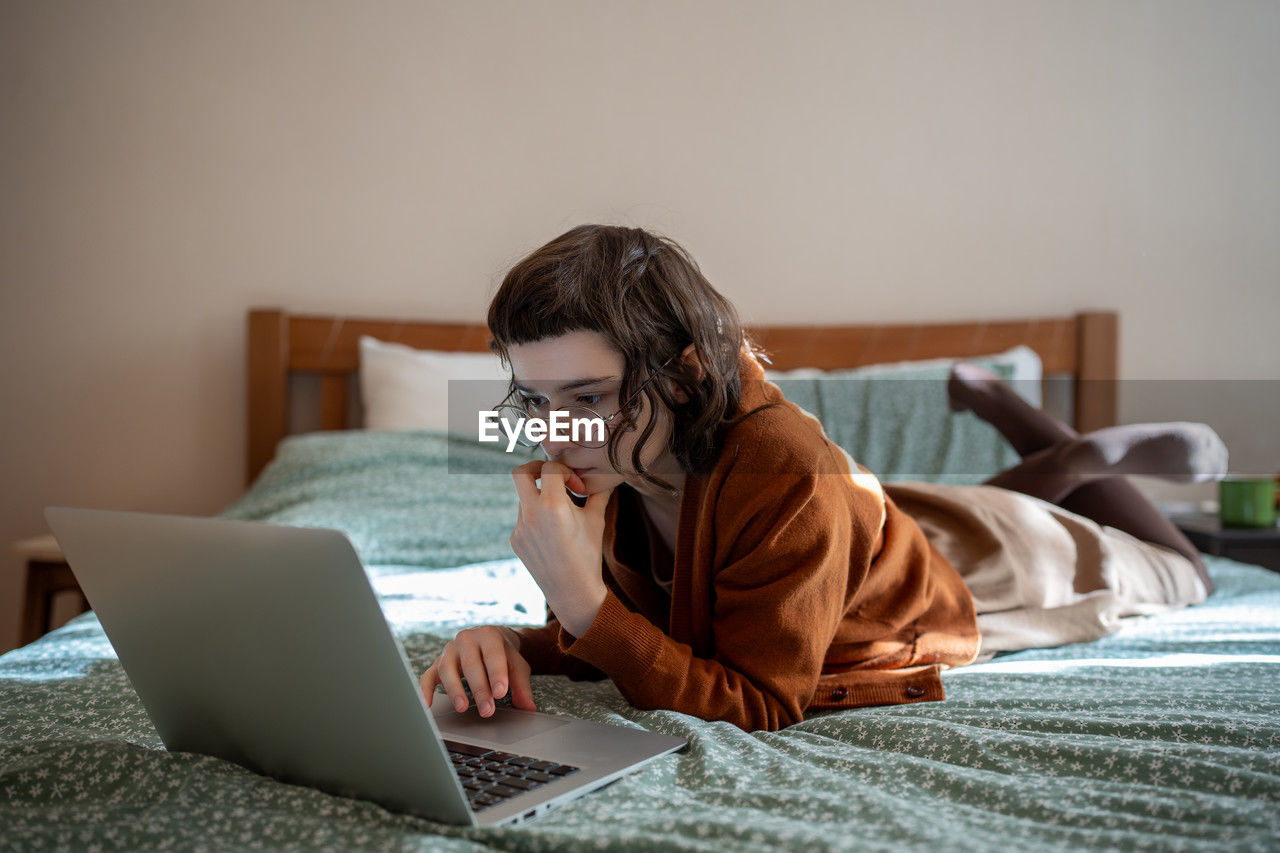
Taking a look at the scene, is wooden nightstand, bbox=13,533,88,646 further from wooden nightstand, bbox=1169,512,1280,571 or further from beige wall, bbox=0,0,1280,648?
wooden nightstand, bbox=1169,512,1280,571

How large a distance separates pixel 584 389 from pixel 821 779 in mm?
383

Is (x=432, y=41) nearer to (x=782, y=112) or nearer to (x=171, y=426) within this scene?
(x=782, y=112)

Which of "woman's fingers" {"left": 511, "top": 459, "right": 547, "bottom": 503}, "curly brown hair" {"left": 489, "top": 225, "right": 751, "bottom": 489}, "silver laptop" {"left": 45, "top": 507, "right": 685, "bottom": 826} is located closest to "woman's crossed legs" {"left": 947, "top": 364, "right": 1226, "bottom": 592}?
"curly brown hair" {"left": 489, "top": 225, "right": 751, "bottom": 489}

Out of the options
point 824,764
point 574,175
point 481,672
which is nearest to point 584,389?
point 481,672

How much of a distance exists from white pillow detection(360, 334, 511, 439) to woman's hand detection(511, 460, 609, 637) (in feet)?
3.98

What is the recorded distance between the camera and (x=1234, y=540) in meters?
1.98

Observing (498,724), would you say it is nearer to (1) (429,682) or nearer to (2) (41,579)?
(1) (429,682)

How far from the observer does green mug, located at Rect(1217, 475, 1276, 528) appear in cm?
203

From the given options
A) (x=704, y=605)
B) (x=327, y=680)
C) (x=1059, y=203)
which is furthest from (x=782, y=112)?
(x=327, y=680)

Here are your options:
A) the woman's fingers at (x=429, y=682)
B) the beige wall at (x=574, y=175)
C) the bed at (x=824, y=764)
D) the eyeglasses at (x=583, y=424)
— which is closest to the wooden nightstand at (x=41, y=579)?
Answer: the beige wall at (x=574, y=175)

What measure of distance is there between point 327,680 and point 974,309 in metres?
2.19

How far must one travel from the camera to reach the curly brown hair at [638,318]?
916 mm

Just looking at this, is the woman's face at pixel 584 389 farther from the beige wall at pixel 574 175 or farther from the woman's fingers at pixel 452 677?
the beige wall at pixel 574 175

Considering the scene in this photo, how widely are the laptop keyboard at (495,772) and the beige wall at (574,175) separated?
5.56 feet
